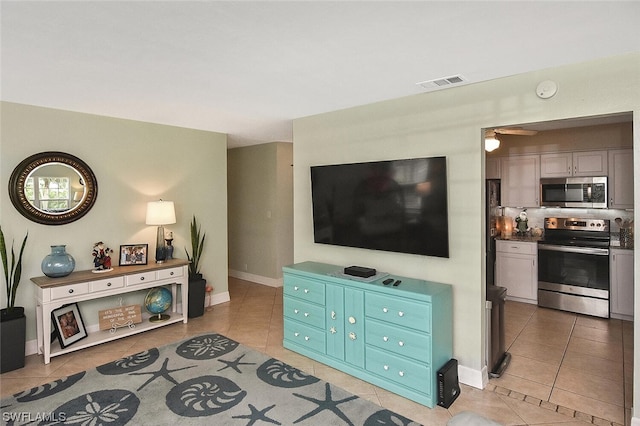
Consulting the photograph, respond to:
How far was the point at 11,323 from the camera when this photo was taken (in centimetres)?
329

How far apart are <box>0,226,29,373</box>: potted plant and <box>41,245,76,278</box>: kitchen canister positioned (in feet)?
0.68

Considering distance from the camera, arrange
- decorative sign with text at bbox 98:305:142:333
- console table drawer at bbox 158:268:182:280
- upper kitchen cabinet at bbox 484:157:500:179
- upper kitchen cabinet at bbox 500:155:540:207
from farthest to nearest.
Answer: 1. upper kitchen cabinet at bbox 484:157:500:179
2. upper kitchen cabinet at bbox 500:155:540:207
3. console table drawer at bbox 158:268:182:280
4. decorative sign with text at bbox 98:305:142:333

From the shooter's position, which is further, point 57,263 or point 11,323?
point 57,263

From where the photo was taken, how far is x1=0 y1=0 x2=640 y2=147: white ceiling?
1814 mm

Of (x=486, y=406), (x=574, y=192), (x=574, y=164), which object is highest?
(x=574, y=164)

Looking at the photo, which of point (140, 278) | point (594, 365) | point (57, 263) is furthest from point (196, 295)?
point (594, 365)

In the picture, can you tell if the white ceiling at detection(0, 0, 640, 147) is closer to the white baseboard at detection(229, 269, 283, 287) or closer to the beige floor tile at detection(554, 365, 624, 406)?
the beige floor tile at detection(554, 365, 624, 406)

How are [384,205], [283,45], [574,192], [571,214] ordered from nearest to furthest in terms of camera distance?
1. [283,45]
2. [384,205]
3. [574,192]
4. [571,214]

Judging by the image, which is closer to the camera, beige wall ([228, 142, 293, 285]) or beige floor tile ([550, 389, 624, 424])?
beige floor tile ([550, 389, 624, 424])

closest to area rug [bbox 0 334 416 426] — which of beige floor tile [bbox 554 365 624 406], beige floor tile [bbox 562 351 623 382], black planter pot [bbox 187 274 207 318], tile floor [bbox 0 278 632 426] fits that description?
tile floor [bbox 0 278 632 426]

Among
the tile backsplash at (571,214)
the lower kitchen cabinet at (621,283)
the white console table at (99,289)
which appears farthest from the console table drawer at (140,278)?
the lower kitchen cabinet at (621,283)

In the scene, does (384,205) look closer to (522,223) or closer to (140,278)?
(140,278)

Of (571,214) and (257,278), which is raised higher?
(571,214)

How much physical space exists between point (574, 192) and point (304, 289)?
151 inches
